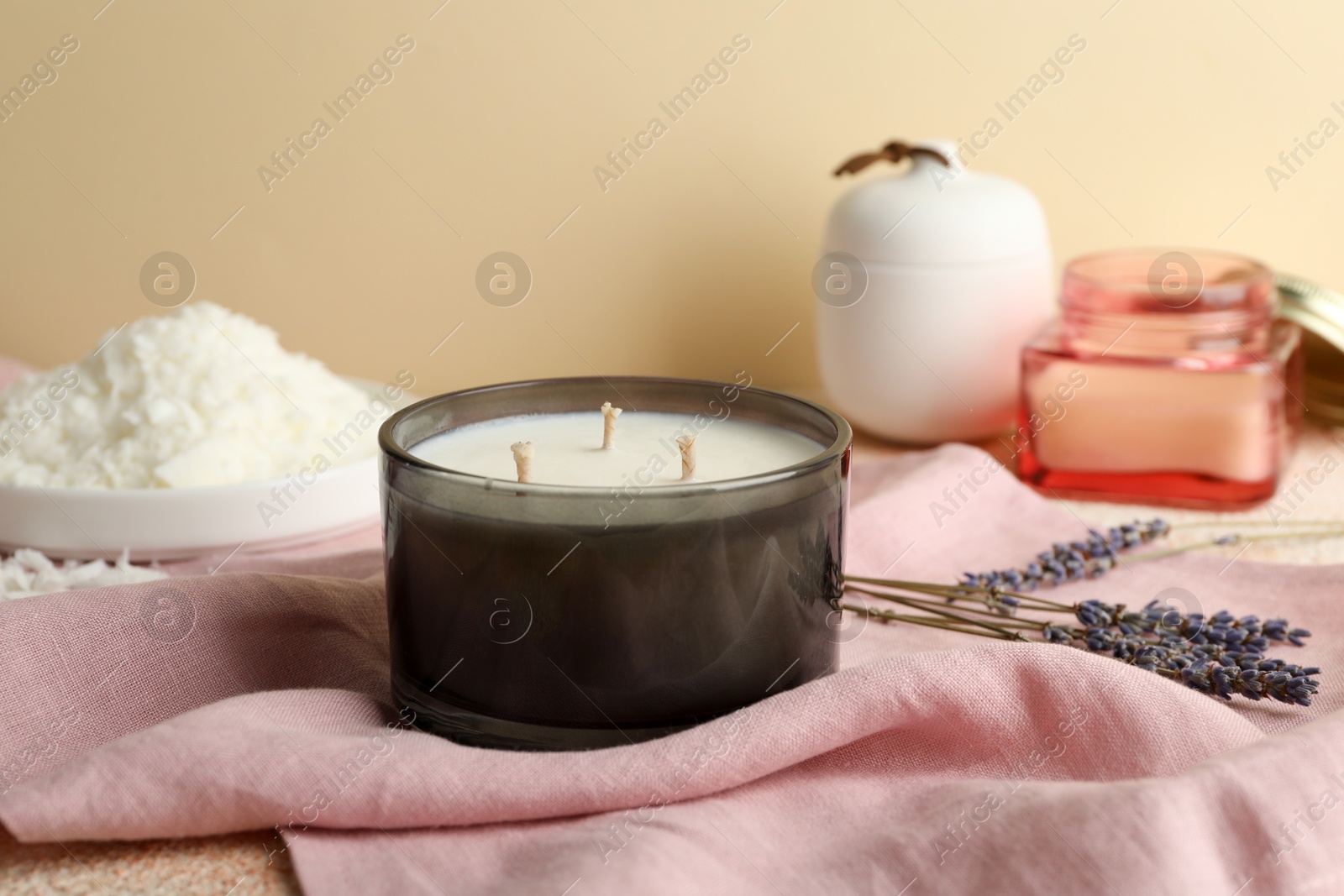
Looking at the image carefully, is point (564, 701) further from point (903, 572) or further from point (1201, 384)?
point (1201, 384)

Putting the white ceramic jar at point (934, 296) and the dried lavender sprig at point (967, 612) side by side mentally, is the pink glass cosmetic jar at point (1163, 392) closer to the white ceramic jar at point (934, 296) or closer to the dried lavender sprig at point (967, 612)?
the white ceramic jar at point (934, 296)

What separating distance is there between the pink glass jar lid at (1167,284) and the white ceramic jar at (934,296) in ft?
0.22

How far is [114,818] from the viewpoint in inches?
19.9

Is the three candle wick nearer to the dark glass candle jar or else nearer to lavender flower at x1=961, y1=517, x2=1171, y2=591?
the dark glass candle jar

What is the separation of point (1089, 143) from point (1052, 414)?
426 millimetres

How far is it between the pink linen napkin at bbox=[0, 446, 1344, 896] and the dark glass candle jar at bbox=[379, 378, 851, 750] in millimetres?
21

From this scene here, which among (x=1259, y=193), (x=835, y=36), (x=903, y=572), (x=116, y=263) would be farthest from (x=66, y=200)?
(x=1259, y=193)

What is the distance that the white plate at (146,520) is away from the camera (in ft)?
2.77

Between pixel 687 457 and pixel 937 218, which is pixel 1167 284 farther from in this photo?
pixel 687 457

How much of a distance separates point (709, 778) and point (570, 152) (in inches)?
36.5

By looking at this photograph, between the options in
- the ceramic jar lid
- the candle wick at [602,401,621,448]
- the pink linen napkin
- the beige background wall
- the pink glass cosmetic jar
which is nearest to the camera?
the pink linen napkin

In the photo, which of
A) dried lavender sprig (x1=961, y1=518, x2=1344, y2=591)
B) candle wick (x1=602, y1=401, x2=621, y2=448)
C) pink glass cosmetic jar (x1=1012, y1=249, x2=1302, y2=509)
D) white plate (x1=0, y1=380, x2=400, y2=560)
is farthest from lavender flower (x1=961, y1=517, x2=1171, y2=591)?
white plate (x1=0, y1=380, x2=400, y2=560)

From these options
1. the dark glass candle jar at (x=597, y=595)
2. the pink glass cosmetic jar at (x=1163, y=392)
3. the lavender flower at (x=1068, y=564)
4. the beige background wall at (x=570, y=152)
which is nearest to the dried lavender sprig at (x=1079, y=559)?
the lavender flower at (x=1068, y=564)

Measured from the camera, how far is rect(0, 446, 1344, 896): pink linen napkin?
48 centimetres
